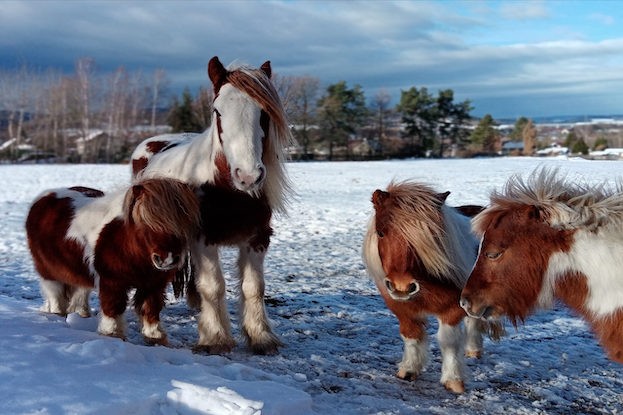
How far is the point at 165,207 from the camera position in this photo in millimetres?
4668

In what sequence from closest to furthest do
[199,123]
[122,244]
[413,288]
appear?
[413,288] < [122,244] < [199,123]

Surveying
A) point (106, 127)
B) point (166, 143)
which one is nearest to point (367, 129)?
point (106, 127)

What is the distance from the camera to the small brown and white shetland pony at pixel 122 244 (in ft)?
15.4

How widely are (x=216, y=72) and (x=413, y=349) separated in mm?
2836

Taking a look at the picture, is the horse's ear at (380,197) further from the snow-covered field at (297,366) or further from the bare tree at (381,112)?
the bare tree at (381,112)

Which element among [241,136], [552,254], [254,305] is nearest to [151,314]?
[254,305]

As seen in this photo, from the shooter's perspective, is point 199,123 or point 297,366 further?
point 199,123

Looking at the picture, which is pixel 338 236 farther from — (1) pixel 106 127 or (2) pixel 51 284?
(1) pixel 106 127

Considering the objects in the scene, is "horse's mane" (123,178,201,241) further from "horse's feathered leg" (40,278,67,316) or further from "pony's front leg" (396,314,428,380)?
"pony's front leg" (396,314,428,380)

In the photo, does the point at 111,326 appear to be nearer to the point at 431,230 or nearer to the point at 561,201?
the point at 431,230

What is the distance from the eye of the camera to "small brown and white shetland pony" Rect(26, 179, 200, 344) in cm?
469

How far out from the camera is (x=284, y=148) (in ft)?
17.1

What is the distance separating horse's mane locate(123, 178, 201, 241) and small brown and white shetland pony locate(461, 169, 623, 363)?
7.52 feet

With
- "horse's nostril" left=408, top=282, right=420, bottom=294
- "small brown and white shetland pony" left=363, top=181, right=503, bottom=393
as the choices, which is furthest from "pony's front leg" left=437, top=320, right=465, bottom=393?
"horse's nostril" left=408, top=282, right=420, bottom=294
